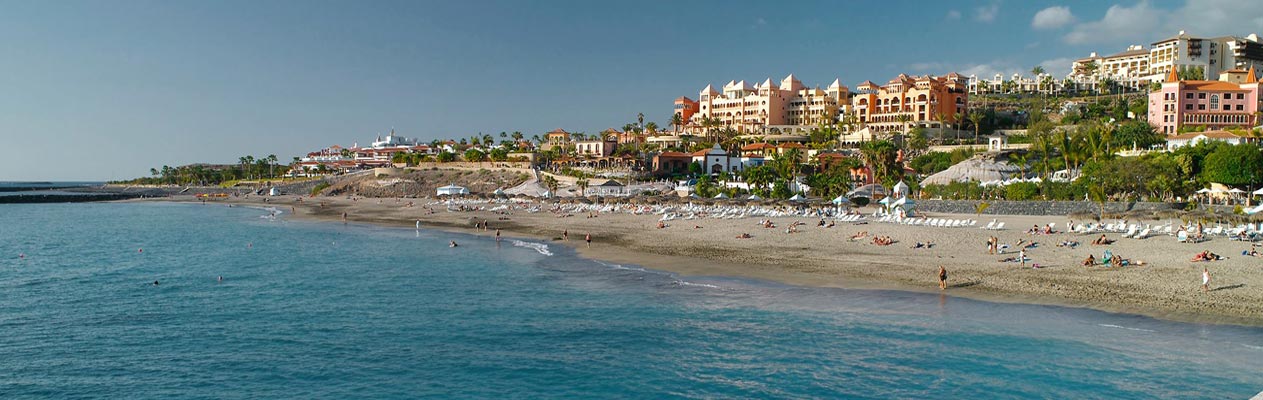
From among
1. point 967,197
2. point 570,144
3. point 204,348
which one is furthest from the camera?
point 570,144

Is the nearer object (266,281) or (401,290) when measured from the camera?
(401,290)

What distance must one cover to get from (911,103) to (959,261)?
65.5 m

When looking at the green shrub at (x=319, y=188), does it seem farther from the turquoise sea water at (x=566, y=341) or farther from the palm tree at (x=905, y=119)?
the turquoise sea water at (x=566, y=341)

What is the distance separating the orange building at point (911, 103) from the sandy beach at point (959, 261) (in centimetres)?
4991

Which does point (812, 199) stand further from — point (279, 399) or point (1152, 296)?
point (279, 399)

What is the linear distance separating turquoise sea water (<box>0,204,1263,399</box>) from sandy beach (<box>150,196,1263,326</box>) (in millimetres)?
1569


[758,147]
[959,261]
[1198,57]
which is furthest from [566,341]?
[1198,57]

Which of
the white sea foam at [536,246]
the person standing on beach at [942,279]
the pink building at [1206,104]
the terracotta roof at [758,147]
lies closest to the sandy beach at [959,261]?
the person standing on beach at [942,279]

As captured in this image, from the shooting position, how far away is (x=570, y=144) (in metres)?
104

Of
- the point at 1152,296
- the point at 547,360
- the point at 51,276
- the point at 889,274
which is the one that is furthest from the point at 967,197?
the point at 51,276

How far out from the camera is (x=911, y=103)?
89000 mm

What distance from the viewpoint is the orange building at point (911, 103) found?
287 ft

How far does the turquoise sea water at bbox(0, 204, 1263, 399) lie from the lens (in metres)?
15.1

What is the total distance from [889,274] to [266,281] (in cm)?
2139
